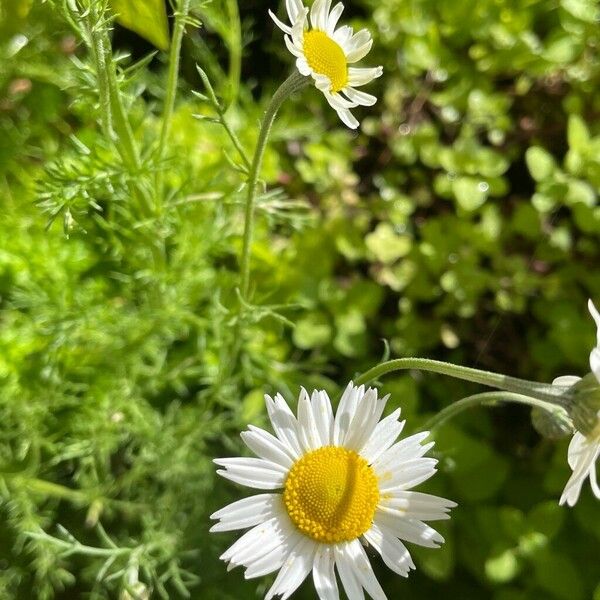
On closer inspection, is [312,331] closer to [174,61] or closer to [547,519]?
[547,519]

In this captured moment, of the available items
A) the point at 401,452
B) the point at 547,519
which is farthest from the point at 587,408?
the point at 547,519

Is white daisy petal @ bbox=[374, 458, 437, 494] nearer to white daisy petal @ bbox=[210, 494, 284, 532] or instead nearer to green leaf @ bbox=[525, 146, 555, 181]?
white daisy petal @ bbox=[210, 494, 284, 532]

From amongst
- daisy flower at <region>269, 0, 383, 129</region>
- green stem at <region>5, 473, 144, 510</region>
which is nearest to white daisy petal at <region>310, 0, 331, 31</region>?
daisy flower at <region>269, 0, 383, 129</region>

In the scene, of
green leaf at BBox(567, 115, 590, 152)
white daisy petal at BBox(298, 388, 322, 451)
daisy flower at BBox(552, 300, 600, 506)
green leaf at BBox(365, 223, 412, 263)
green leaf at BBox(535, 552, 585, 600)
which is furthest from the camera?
green leaf at BBox(365, 223, 412, 263)

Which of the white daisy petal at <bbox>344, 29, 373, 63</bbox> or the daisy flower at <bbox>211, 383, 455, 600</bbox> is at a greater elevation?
the white daisy petal at <bbox>344, 29, 373, 63</bbox>

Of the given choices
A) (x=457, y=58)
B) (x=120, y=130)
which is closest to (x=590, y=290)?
(x=457, y=58)

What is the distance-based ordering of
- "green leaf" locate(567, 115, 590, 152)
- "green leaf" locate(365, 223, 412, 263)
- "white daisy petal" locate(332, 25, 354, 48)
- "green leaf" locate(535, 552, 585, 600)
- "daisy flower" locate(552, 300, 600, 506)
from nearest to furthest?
"daisy flower" locate(552, 300, 600, 506), "white daisy petal" locate(332, 25, 354, 48), "green leaf" locate(535, 552, 585, 600), "green leaf" locate(567, 115, 590, 152), "green leaf" locate(365, 223, 412, 263)

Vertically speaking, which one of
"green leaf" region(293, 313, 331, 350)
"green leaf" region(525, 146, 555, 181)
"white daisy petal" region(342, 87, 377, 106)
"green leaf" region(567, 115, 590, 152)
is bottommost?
"green leaf" region(293, 313, 331, 350)
